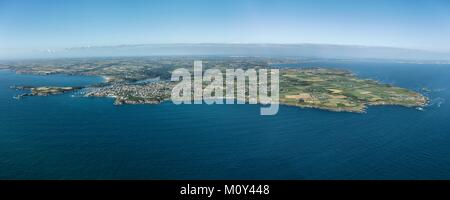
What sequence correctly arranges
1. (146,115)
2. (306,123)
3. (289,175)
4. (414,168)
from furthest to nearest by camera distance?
(146,115) → (306,123) → (414,168) → (289,175)

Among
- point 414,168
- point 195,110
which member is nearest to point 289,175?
point 414,168

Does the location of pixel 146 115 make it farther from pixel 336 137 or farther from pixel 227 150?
pixel 336 137
